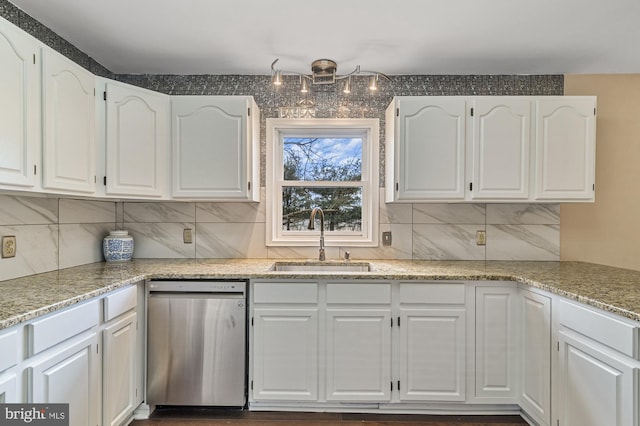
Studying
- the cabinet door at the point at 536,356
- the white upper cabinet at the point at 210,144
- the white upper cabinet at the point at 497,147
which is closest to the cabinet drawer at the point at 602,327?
the cabinet door at the point at 536,356

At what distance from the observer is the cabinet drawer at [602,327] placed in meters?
1.31

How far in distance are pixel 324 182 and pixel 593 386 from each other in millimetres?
2032

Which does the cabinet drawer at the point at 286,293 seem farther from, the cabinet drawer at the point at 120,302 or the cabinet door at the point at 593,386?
the cabinet door at the point at 593,386

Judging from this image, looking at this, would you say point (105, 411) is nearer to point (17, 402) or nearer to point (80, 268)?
point (17, 402)

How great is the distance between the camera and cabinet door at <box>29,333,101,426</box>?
134 centimetres

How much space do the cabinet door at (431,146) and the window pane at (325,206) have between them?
1.86 ft

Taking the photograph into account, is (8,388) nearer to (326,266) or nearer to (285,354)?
(285,354)

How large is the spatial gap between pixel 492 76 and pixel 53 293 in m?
3.17

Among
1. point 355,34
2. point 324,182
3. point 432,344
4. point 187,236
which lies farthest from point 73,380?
point 355,34

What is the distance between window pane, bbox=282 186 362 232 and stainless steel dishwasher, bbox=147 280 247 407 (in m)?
0.93

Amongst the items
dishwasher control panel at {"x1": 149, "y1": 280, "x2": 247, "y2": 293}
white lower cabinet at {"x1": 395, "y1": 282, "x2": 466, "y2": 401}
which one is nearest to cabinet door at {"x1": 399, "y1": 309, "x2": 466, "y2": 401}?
white lower cabinet at {"x1": 395, "y1": 282, "x2": 466, "y2": 401}

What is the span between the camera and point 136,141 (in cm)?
229

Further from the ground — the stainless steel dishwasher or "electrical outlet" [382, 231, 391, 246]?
"electrical outlet" [382, 231, 391, 246]

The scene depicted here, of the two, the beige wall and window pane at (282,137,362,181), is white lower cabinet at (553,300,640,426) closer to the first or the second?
the beige wall
